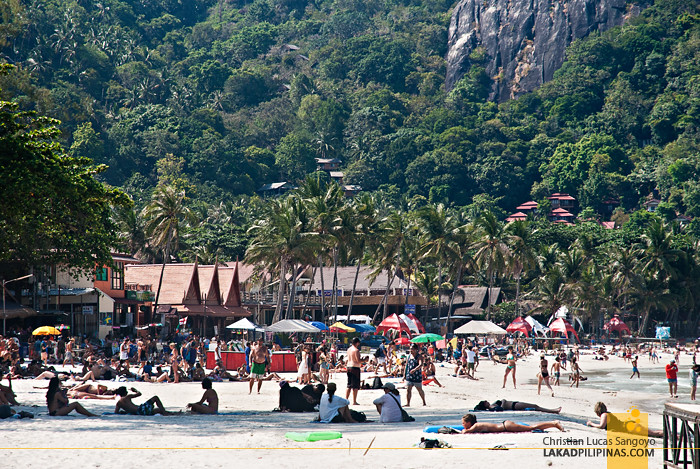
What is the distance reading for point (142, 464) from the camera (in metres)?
10.7

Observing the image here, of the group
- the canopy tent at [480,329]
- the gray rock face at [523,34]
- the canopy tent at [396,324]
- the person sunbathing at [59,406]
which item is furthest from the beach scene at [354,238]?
the gray rock face at [523,34]

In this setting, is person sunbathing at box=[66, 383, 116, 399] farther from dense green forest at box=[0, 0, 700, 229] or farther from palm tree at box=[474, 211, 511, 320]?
dense green forest at box=[0, 0, 700, 229]

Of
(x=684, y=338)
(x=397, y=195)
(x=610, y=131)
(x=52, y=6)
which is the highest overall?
(x=52, y=6)

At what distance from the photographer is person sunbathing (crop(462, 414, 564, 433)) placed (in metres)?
13.3

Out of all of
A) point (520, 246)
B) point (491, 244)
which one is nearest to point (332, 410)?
point (491, 244)

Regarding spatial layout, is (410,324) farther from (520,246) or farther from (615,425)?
(520,246)

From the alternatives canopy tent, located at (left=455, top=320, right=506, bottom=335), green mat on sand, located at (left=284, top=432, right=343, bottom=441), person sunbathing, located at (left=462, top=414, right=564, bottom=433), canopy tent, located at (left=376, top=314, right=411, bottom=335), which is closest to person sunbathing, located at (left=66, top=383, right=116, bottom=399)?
green mat on sand, located at (left=284, top=432, right=343, bottom=441)

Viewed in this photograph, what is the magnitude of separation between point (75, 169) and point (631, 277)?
2166 inches

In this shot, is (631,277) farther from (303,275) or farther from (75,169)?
(75,169)

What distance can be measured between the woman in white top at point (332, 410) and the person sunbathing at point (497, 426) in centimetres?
266

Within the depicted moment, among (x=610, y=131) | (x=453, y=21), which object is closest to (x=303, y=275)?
(x=610, y=131)

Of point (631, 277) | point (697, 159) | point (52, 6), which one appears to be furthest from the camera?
point (52, 6)

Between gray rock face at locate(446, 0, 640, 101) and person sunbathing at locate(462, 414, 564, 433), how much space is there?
15521 centimetres

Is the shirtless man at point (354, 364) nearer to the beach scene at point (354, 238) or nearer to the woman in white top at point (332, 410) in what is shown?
the beach scene at point (354, 238)
